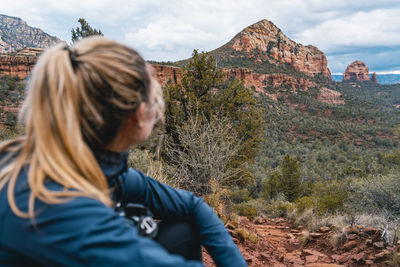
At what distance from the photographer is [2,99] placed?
24.9m

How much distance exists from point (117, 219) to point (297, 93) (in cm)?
5748

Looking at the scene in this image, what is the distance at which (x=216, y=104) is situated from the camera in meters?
9.88

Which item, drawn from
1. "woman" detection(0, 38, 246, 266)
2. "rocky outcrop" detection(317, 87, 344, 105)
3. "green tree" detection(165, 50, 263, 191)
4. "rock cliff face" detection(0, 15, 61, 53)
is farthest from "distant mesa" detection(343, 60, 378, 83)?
"woman" detection(0, 38, 246, 266)

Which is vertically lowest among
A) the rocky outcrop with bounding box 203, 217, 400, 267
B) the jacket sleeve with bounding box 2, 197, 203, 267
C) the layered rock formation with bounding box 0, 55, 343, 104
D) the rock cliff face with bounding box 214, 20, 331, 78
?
the rocky outcrop with bounding box 203, 217, 400, 267

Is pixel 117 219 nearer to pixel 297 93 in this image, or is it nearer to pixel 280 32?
pixel 297 93

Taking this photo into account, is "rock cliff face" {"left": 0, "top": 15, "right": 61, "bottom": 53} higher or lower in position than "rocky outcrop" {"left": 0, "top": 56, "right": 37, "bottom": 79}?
higher

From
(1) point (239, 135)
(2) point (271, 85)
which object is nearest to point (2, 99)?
(1) point (239, 135)

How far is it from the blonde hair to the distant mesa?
5374 inches

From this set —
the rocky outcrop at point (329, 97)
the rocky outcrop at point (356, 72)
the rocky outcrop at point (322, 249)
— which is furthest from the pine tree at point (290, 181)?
the rocky outcrop at point (356, 72)

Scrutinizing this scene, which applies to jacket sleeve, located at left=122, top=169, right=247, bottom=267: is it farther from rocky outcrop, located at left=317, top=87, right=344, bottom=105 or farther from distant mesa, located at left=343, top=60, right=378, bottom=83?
distant mesa, located at left=343, top=60, right=378, bottom=83

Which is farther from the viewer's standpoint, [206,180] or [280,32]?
[280,32]

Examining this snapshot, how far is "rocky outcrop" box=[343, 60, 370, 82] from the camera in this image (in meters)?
119

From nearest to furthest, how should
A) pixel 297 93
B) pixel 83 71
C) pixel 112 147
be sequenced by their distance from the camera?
→ pixel 83 71
pixel 112 147
pixel 297 93

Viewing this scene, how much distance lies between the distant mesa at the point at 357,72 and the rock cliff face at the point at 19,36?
116 m
